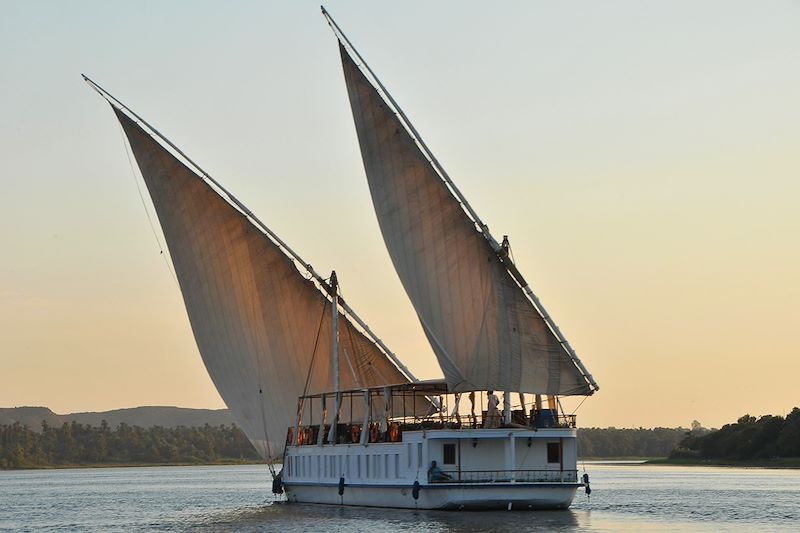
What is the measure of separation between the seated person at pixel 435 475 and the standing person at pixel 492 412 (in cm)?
315

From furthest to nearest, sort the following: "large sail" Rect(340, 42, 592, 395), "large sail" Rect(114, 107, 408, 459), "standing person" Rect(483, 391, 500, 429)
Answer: "large sail" Rect(114, 107, 408, 459), "large sail" Rect(340, 42, 592, 395), "standing person" Rect(483, 391, 500, 429)

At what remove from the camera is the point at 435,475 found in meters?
59.2

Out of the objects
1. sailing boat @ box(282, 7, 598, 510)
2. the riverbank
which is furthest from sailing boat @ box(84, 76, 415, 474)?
the riverbank

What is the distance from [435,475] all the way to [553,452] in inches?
206

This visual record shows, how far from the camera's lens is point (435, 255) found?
2442 inches

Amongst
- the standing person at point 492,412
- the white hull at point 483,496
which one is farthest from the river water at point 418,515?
the standing person at point 492,412

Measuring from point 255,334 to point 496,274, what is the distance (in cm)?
1549

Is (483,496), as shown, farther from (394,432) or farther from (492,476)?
Result: (394,432)

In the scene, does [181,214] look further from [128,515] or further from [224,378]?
[128,515]

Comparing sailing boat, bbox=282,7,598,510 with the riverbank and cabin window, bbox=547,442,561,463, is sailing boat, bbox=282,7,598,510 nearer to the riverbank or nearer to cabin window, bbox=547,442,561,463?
cabin window, bbox=547,442,561,463

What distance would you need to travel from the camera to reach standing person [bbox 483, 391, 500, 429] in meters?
61.2

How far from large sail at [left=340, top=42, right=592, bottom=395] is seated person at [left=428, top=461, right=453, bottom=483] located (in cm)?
470

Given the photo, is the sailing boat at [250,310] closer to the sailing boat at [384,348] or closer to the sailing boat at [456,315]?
the sailing boat at [384,348]

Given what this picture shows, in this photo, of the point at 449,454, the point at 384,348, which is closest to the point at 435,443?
the point at 449,454
